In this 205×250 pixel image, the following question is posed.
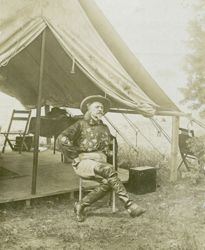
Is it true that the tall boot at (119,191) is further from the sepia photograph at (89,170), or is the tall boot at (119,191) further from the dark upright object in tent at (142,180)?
the dark upright object in tent at (142,180)

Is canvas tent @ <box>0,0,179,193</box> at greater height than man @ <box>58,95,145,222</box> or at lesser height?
greater

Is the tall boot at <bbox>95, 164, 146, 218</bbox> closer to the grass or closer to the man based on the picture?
the man

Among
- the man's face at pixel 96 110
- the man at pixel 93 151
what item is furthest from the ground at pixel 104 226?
the man's face at pixel 96 110

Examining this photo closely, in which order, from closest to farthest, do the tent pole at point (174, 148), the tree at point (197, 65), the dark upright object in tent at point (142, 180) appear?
1. the dark upright object in tent at point (142, 180)
2. the tent pole at point (174, 148)
3. the tree at point (197, 65)

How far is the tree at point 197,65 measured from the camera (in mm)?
9272

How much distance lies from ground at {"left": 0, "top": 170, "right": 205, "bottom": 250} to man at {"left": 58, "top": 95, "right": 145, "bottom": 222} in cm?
26

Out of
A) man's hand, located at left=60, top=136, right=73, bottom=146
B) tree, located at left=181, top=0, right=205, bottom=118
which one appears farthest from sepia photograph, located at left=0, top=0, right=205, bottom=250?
tree, located at left=181, top=0, right=205, bottom=118

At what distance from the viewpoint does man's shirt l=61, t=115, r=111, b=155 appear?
525 centimetres

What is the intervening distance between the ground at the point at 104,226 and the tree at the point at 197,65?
3.80 m

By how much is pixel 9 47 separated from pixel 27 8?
604 millimetres

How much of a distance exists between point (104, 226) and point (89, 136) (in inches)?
50.0

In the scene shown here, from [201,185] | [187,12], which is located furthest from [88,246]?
[187,12]

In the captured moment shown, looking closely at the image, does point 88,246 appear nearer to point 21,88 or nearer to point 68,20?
point 68,20

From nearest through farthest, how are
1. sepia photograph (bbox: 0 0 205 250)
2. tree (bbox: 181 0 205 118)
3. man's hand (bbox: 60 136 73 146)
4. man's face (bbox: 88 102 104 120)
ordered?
sepia photograph (bbox: 0 0 205 250)
man's hand (bbox: 60 136 73 146)
man's face (bbox: 88 102 104 120)
tree (bbox: 181 0 205 118)
